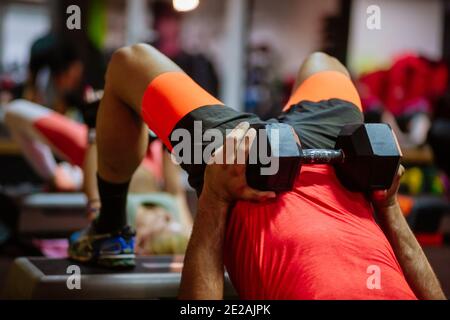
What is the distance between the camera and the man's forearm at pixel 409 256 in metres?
1.29

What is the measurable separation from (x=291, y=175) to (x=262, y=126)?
0.09 meters

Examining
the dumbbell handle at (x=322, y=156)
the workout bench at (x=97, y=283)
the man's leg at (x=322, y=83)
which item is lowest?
the workout bench at (x=97, y=283)

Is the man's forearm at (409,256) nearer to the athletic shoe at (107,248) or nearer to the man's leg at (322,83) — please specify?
the man's leg at (322,83)

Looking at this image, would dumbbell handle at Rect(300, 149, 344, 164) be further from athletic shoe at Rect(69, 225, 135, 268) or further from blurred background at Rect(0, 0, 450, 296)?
blurred background at Rect(0, 0, 450, 296)

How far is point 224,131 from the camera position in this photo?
132 centimetres

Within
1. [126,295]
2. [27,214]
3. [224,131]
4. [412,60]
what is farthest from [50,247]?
[412,60]

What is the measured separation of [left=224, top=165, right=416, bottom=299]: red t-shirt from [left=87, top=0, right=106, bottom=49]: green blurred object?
16.9 feet

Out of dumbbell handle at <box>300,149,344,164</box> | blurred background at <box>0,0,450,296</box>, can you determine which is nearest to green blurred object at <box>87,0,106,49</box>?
blurred background at <box>0,0,450,296</box>

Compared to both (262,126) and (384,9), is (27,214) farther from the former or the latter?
(384,9)

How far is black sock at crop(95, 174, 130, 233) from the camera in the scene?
1.67m

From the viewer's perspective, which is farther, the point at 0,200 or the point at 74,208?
the point at 74,208

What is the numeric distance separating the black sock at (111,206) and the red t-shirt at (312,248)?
0.48 meters

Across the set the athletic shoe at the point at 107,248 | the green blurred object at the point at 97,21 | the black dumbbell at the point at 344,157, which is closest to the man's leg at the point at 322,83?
the black dumbbell at the point at 344,157
